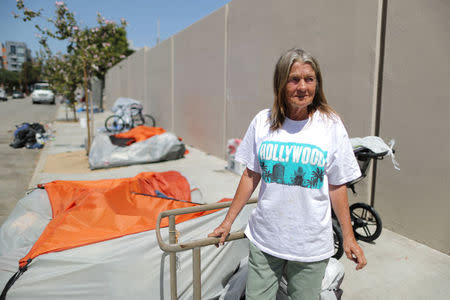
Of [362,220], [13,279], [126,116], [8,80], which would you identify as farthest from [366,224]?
[8,80]

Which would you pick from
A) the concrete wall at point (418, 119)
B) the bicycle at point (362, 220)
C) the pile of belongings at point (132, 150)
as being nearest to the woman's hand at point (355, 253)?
the bicycle at point (362, 220)

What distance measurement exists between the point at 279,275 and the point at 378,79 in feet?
10.4

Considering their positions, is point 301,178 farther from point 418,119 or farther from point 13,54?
point 13,54

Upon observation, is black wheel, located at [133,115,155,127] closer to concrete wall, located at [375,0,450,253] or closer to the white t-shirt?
concrete wall, located at [375,0,450,253]

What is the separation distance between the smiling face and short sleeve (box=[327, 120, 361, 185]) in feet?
0.58

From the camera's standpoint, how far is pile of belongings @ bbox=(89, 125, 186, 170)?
7372mm

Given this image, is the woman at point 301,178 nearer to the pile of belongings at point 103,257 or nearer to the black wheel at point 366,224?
the pile of belongings at point 103,257

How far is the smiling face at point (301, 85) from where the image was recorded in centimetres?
154

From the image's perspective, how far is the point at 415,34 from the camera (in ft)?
11.7

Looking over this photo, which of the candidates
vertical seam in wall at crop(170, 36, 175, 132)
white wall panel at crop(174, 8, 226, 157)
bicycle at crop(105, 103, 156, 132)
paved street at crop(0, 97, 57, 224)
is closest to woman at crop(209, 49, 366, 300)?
paved street at crop(0, 97, 57, 224)

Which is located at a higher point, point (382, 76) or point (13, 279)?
point (382, 76)

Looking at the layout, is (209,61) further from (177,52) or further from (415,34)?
(415,34)

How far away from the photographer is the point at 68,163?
8.02 metres

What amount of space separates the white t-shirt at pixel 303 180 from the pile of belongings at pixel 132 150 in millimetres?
6353
